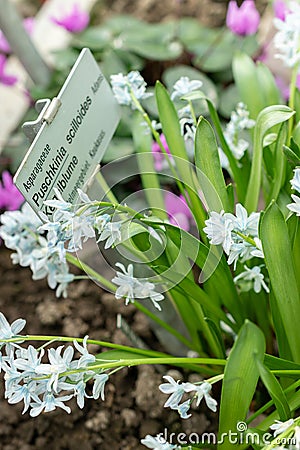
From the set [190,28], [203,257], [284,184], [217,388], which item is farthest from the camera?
[190,28]

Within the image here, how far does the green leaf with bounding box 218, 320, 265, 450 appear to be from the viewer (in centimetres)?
80

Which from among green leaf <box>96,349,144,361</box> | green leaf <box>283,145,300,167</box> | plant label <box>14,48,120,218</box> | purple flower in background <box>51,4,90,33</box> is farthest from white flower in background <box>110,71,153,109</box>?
purple flower in background <box>51,4,90,33</box>

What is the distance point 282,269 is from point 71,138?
1.10 feet

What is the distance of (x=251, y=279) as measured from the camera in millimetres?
988

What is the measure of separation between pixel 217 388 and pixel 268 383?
1.18 ft

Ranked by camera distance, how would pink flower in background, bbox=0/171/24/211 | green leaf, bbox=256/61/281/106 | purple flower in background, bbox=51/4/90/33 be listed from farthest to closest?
purple flower in background, bbox=51/4/90/33, pink flower in background, bbox=0/171/24/211, green leaf, bbox=256/61/281/106

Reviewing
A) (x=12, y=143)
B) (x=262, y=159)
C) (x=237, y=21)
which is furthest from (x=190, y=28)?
(x=262, y=159)

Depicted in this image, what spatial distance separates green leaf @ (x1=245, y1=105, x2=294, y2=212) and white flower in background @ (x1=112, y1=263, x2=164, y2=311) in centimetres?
22

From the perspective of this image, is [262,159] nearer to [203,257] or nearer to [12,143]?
[203,257]

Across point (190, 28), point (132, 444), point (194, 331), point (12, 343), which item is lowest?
point (132, 444)

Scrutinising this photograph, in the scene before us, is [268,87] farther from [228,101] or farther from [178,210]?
[228,101]

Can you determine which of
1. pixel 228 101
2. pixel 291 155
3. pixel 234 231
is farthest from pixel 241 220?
pixel 228 101

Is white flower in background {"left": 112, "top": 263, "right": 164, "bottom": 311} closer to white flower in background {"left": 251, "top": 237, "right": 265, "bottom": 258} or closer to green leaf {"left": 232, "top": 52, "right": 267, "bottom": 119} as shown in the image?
white flower in background {"left": 251, "top": 237, "right": 265, "bottom": 258}

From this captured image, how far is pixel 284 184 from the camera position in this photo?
39.9 inches
